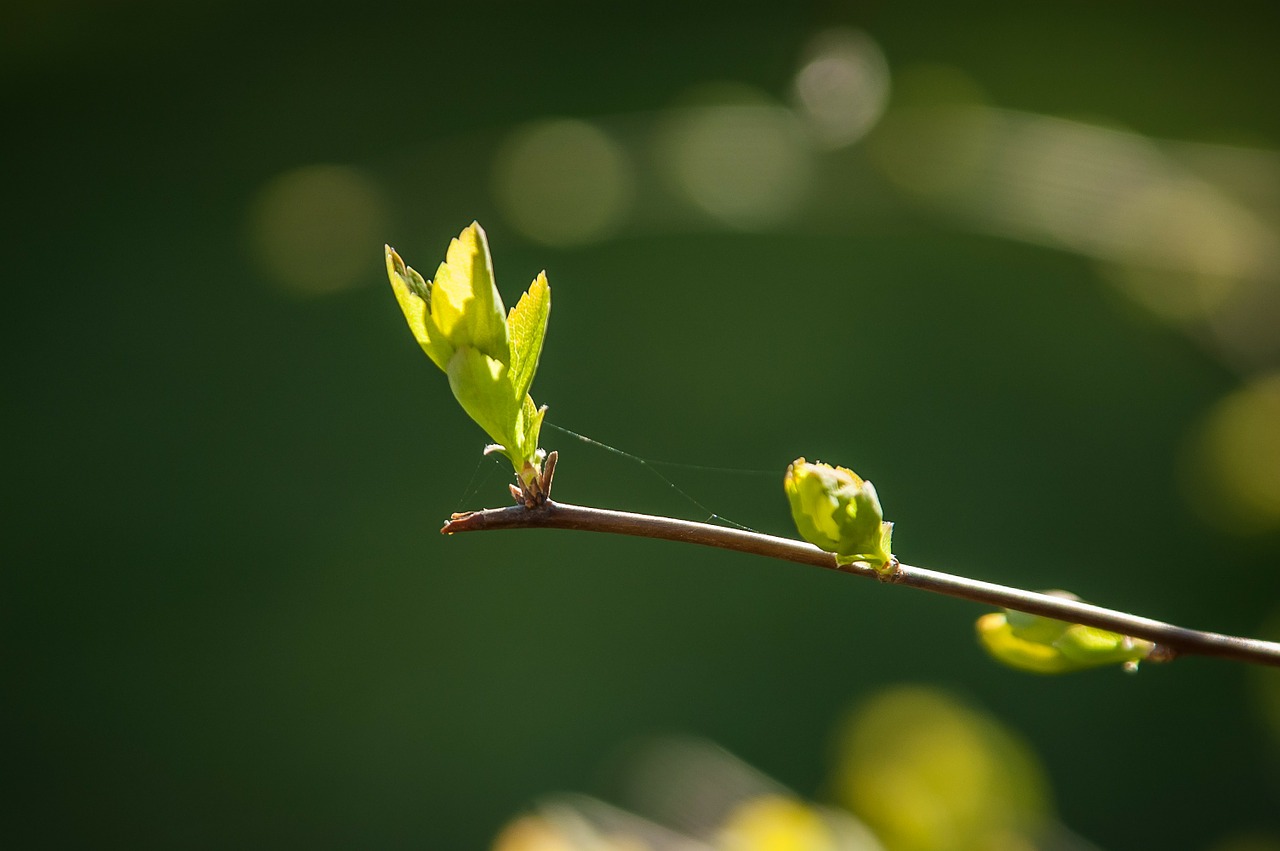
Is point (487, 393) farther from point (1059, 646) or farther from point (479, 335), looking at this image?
point (1059, 646)

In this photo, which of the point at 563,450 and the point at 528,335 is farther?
the point at 563,450

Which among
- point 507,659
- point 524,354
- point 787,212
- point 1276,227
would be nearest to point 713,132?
point 787,212

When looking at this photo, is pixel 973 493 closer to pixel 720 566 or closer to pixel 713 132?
pixel 720 566

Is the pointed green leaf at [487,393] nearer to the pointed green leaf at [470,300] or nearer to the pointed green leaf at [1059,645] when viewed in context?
the pointed green leaf at [470,300]

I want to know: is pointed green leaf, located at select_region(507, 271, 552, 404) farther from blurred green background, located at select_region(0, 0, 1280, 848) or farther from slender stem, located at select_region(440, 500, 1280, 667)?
blurred green background, located at select_region(0, 0, 1280, 848)

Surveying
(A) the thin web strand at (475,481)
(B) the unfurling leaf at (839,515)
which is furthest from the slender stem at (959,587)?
(A) the thin web strand at (475,481)

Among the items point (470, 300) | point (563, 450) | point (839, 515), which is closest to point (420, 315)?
point (470, 300)
